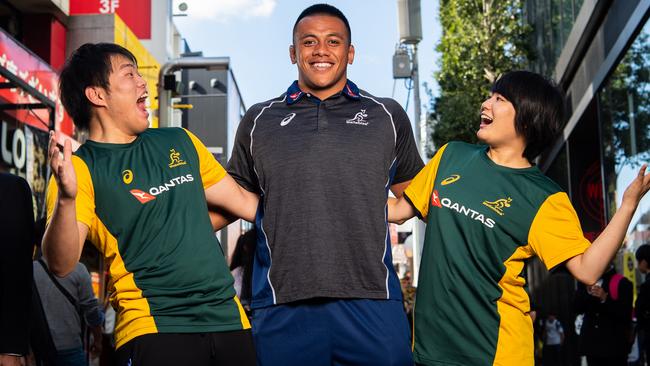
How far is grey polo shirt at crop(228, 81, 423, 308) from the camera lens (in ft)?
12.5

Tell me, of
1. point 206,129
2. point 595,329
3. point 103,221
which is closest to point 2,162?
point 595,329

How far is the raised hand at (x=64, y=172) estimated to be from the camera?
339cm

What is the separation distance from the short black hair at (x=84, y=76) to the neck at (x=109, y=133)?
7 centimetres

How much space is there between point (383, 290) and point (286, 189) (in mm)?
620

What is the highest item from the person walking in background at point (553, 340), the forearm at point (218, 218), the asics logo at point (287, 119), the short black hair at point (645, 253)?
the asics logo at point (287, 119)

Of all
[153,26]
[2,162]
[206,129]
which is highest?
[153,26]

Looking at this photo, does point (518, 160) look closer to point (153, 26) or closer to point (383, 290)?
point (383, 290)

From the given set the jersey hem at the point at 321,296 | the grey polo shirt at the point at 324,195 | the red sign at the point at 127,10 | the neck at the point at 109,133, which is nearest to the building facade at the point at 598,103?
the grey polo shirt at the point at 324,195

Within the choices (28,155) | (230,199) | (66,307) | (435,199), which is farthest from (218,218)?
(28,155)

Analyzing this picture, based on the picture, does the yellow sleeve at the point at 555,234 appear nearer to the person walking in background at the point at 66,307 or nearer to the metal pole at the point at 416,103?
the person walking in background at the point at 66,307

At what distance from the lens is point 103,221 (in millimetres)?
3682

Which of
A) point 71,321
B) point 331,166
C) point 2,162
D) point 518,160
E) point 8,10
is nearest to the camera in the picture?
point 331,166

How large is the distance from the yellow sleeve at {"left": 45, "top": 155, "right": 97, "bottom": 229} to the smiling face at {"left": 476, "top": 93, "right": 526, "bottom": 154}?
184cm

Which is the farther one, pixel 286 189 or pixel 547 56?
pixel 547 56
